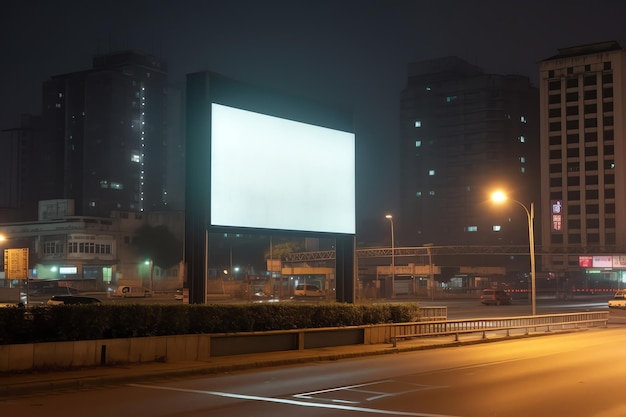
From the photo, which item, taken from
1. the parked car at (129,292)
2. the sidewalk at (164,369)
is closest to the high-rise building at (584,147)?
the parked car at (129,292)

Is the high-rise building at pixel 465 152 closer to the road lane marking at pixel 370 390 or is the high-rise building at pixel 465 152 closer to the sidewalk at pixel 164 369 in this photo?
the sidewalk at pixel 164 369

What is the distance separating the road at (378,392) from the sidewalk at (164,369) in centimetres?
55

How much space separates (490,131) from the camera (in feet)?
550

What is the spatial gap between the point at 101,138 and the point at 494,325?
154 metres

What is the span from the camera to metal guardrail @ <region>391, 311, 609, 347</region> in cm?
2938

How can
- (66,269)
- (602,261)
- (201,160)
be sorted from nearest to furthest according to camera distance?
(201,160)
(66,269)
(602,261)

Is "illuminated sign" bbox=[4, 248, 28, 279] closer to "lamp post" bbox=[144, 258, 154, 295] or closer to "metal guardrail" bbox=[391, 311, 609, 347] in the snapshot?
"metal guardrail" bbox=[391, 311, 609, 347]

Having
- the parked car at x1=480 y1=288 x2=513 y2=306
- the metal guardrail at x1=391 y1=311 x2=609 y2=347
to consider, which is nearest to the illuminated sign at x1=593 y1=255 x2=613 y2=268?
the parked car at x1=480 y1=288 x2=513 y2=306

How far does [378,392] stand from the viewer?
15672 mm

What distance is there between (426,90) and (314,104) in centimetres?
14996

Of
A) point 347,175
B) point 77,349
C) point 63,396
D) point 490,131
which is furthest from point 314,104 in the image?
point 490,131

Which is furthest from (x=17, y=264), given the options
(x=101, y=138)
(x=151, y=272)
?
(x=101, y=138)

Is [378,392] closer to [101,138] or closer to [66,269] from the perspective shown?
[66,269]

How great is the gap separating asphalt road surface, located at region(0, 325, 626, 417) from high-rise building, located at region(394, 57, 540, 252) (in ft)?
480
